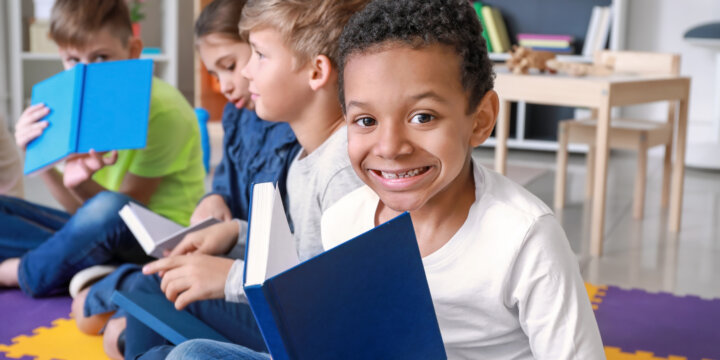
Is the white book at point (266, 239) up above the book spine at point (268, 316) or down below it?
above

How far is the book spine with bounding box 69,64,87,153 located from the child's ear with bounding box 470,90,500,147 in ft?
3.05

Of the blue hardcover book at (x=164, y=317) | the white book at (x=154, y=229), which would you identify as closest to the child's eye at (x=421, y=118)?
the blue hardcover book at (x=164, y=317)

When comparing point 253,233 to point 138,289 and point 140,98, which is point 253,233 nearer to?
point 138,289

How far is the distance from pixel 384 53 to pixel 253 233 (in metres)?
0.23

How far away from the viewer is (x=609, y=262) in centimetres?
216

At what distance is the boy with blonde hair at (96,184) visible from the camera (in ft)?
5.34

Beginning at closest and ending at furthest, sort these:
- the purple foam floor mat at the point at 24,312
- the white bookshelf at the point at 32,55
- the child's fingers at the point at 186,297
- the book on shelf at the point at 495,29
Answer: the child's fingers at the point at 186,297, the purple foam floor mat at the point at 24,312, the white bookshelf at the point at 32,55, the book on shelf at the point at 495,29

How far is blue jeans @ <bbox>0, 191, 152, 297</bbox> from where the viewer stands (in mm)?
1610

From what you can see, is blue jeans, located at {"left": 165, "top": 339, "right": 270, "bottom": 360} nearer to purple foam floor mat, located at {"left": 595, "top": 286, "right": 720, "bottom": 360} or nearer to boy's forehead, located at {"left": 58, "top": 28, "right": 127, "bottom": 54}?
purple foam floor mat, located at {"left": 595, "top": 286, "right": 720, "bottom": 360}

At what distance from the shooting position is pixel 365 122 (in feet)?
2.79

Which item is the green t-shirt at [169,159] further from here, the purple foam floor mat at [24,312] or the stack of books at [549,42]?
the stack of books at [549,42]

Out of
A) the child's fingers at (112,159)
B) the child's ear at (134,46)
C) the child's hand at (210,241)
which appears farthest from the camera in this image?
the child's ear at (134,46)

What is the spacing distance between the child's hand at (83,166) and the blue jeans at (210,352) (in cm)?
79

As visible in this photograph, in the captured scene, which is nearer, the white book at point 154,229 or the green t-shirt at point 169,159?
the white book at point 154,229
